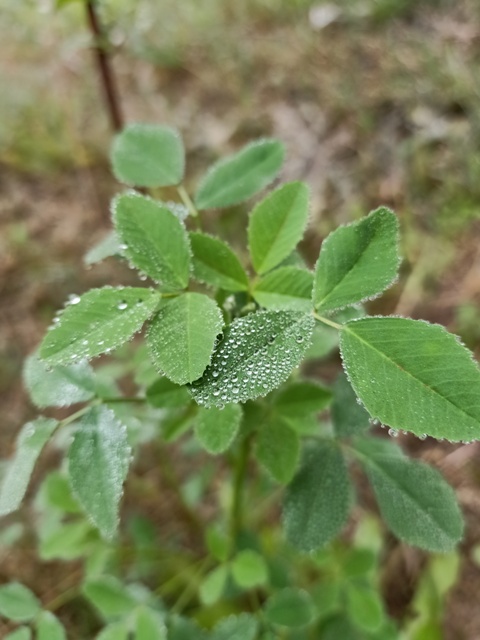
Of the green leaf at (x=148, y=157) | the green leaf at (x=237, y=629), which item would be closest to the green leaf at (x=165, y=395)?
the green leaf at (x=148, y=157)

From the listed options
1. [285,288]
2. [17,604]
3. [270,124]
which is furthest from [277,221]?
[270,124]

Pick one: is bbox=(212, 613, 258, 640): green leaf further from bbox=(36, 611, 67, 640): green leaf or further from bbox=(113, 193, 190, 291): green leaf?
bbox=(113, 193, 190, 291): green leaf

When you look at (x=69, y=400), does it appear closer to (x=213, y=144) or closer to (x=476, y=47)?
(x=213, y=144)

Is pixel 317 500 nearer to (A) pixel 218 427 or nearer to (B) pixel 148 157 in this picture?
(A) pixel 218 427

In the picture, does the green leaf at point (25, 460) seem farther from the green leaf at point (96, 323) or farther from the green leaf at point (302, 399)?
the green leaf at point (302, 399)

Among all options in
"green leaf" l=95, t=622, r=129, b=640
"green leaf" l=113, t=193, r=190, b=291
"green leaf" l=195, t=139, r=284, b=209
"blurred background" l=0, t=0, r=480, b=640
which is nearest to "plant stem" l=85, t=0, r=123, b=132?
"blurred background" l=0, t=0, r=480, b=640

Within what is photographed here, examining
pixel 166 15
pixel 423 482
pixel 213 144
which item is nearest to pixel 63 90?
pixel 166 15
